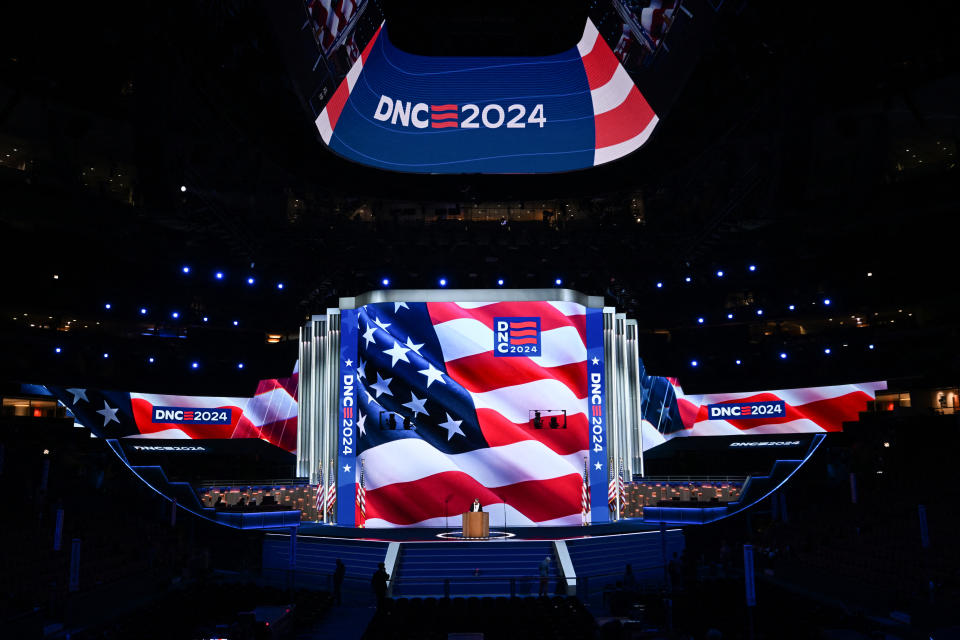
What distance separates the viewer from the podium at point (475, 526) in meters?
28.6

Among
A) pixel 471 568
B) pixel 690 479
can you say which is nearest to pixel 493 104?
pixel 690 479

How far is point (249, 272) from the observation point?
98.6 ft

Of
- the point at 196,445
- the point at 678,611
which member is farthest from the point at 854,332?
the point at 196,445

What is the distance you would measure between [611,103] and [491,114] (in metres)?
5.20

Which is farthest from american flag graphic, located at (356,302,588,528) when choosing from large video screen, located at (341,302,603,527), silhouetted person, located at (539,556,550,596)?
silhouetted person, located at (539,556,550,596)

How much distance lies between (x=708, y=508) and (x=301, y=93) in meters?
22.2

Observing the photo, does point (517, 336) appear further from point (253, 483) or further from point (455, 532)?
point (253, 483)

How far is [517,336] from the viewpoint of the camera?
114 ft

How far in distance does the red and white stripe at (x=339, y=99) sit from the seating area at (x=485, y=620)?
1738 cm

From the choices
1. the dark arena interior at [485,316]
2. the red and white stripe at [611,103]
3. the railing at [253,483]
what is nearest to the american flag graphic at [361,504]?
the dark arena interior at [485,316]

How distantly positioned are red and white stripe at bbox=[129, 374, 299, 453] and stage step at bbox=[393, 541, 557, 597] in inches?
487

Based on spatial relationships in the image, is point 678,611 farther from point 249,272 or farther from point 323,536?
point 249,272

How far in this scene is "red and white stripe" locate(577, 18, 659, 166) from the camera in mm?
30969

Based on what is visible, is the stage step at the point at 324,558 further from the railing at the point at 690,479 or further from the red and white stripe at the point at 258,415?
the railing at the point at 690,479
